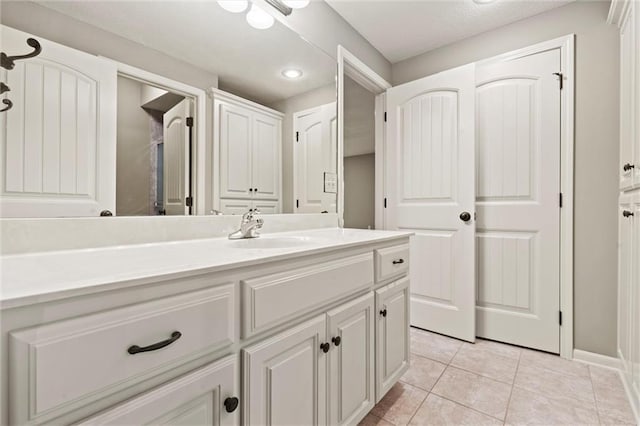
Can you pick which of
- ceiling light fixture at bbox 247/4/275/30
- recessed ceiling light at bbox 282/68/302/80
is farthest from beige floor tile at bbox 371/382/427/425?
ceiling light fixture at bbox 247/4/275/30

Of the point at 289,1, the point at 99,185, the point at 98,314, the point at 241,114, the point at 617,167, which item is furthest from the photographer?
the point at 617,167

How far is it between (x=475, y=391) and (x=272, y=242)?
1346 millimetres

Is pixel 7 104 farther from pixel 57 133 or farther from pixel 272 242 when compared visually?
pixel 272 242

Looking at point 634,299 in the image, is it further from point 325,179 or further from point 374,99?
point 374,99

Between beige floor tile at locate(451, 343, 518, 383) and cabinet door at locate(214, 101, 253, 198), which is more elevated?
cabinet door at locate(214, 101, 253, 198)

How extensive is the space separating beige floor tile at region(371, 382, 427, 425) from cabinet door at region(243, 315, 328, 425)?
539mm

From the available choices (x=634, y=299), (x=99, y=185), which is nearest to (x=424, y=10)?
(x=634, y=299)

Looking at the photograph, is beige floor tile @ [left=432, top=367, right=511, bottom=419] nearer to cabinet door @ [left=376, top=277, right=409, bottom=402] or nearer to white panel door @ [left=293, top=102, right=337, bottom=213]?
cabinet door @ [left=376, top=277, right=409, bottom=402]

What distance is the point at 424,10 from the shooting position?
6.58ft

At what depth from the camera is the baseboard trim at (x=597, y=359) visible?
1.76 meters

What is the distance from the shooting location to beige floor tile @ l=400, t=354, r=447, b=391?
64.2 inches

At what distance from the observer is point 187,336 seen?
62 cm

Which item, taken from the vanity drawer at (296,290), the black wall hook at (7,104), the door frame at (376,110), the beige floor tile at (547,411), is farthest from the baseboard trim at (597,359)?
the black wall hook at (7,104)

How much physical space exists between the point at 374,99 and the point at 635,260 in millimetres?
2129
